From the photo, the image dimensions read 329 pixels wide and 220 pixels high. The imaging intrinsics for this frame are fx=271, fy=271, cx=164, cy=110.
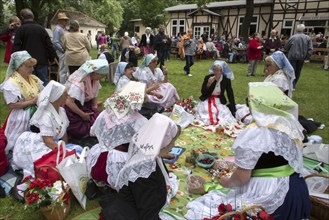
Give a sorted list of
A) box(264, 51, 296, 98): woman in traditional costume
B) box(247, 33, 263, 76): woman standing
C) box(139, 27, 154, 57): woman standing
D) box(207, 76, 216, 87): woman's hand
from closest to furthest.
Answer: box(264, 51, 296, 98): woman in traditional costume, box(207, 76, 216, 87): woman's hand, box(247, 33, 263, 76): woman standing, box(139, 27, 154, 57): woman standing

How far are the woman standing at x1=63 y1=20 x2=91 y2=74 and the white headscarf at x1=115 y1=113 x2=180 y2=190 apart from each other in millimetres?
4613

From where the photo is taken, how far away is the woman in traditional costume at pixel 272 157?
7.10 ft

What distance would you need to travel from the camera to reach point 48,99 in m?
3.19

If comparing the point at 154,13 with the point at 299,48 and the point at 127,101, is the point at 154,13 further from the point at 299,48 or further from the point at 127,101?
the point at 127,101

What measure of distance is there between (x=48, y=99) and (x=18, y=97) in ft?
2.27

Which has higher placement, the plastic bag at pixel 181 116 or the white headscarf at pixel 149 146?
the white headscarf at pixel 149 146

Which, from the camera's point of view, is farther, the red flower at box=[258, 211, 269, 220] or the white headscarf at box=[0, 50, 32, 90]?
the white headscarf at box=[0, 50, 32, 90]

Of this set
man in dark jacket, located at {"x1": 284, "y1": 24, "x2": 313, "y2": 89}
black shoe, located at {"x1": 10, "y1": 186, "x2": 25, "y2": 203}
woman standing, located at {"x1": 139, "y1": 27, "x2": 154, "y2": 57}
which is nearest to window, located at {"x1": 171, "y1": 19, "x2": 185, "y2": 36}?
woman standing, located at {"x1": 139, "y1": 27, "x2": 154, "y2": 57}

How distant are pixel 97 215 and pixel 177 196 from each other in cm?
89

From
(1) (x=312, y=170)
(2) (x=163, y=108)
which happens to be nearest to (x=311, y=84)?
(2) (x=163, y=108)

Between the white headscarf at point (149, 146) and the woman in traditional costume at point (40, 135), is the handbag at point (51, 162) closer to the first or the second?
the woman in traditional costume at point (40, 135)

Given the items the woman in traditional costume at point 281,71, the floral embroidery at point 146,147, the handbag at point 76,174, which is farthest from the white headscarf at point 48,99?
the woman in traditional costume at point 281,71

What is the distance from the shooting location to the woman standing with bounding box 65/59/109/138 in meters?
4.11

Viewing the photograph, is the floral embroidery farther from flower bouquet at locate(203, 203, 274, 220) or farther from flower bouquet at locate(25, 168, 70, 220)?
flower bouquet at locate(25, 168, 70, 220)
